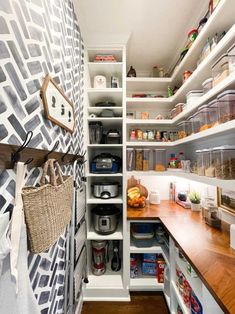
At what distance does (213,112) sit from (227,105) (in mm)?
231

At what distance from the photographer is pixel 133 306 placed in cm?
177

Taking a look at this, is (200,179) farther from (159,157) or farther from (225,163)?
(159,157)

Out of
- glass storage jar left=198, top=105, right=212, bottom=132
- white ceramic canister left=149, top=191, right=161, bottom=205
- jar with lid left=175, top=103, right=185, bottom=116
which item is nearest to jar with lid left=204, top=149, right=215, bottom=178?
glass storage jar left=198, top=105, right=212, bottom=132

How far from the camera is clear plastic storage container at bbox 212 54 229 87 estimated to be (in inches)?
43.3

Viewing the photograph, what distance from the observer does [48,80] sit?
0.87 meters

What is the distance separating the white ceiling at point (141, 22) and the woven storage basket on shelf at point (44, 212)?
4.74ft

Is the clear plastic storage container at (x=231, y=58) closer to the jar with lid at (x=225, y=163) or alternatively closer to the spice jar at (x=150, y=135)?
the jar with lid at (x=225, y=163)

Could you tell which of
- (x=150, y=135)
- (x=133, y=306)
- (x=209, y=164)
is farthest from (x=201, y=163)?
(x=133, y=306)

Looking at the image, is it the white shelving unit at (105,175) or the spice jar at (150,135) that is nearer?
the white shelving unit at (105,175)

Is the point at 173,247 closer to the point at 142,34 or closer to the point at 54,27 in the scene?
the point at 54,27

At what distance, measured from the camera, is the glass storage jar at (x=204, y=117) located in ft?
4.52

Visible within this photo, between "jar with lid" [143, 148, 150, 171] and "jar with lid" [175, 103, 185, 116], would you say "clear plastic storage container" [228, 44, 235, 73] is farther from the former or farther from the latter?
"jar with lid" [143, 148, 150, 171]

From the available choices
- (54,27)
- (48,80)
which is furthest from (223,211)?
(54,27)

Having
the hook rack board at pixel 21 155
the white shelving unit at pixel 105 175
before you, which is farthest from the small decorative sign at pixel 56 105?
the white shelving unit at pixel 105 175
